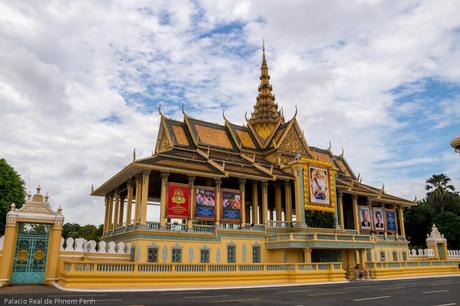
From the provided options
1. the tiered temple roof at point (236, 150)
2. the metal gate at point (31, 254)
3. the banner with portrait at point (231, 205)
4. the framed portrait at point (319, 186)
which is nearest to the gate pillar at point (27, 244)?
the metal gate at point (31, 254)

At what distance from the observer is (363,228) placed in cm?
4003

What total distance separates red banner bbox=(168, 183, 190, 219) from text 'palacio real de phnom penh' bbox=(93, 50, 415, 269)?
0.23ft

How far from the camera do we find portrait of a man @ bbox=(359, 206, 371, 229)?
40156 millimetres

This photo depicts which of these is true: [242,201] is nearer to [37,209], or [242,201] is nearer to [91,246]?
[91,246]

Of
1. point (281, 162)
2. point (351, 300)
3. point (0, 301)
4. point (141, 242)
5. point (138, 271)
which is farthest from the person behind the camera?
point (281, 162)

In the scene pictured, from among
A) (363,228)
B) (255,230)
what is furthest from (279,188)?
(363,228)

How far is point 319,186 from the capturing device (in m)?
35.8

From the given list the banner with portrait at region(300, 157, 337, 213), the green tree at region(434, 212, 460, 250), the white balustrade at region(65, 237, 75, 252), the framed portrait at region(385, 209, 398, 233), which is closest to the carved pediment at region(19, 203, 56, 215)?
the white balustrade at region(65, 237, 75, 252)

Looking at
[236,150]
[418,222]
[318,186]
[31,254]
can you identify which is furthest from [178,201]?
[418,222]

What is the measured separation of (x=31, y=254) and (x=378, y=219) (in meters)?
34.1

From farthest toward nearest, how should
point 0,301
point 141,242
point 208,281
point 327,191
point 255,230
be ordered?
point 327,191 < point 255,230 < point 141,242 < point 208,281 < point 0,301

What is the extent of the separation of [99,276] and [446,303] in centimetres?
1429

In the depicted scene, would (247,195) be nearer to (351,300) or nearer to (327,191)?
(327,191)

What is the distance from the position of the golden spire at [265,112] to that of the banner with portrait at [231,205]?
15520 mm
